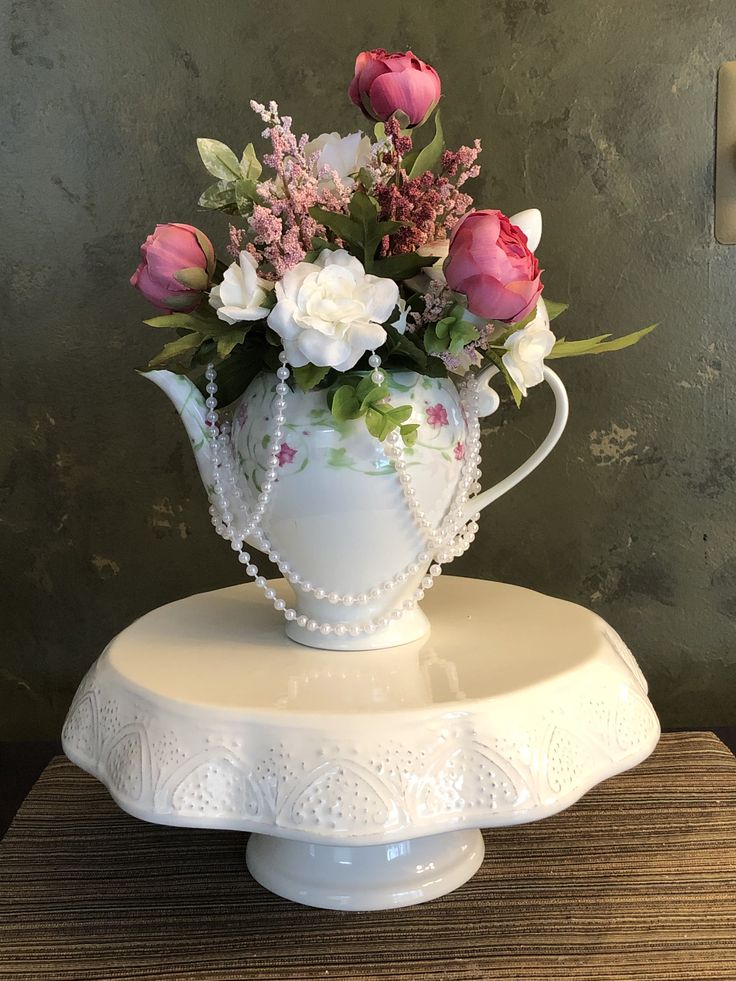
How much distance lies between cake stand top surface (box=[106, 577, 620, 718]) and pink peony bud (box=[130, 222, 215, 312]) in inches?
13.0

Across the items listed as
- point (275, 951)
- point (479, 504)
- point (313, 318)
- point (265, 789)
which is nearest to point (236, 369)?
point (313, 318)

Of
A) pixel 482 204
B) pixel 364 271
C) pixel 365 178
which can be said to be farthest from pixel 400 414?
pixel 482 204

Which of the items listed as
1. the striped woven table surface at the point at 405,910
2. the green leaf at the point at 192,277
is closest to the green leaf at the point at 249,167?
the green leaf at the point at 192,277

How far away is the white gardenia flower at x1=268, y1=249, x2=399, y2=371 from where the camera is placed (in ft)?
2.45

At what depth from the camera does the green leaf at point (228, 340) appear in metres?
0.78

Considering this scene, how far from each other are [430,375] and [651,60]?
0.86 m

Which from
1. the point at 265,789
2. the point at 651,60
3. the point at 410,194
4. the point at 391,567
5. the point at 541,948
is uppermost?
the point at 651,60

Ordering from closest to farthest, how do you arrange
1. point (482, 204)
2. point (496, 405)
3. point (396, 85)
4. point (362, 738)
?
point (362, 738)
point (396, 85)
point (496, 405)
point (482, 204)

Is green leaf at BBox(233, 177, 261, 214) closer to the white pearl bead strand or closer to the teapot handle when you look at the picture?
the white pearl bead strand

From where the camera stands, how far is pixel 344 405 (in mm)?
789

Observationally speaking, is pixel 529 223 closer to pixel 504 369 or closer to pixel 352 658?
pixel 504 369

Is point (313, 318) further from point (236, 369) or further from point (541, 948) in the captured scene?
point (541, 948)

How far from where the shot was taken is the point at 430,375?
2.76 ft

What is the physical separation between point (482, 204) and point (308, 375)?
30.3 inches
